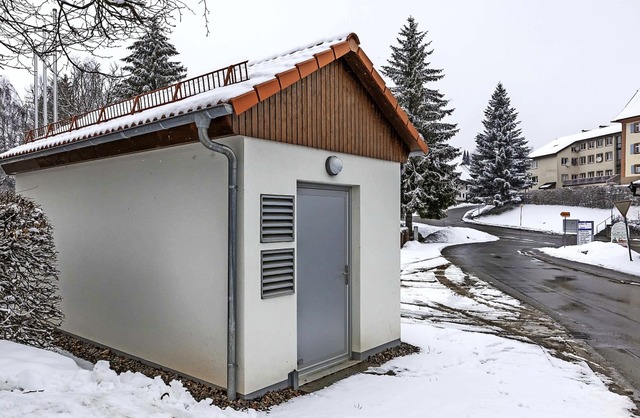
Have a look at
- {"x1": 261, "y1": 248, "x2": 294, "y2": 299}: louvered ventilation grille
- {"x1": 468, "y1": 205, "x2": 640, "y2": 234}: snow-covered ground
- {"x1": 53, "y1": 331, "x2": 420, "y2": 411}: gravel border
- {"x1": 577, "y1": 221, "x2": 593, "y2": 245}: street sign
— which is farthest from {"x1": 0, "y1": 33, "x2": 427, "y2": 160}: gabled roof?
{"x1": 468, "y1": 205, "x2": 640, "y2": 234}: snow-covered ground

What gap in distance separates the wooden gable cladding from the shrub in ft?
10.3

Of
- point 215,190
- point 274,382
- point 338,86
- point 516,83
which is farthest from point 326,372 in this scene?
point 516,83

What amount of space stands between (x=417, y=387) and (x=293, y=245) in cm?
210

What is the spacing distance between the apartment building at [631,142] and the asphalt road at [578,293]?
30373 millimetres

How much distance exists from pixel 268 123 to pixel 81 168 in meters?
3.63

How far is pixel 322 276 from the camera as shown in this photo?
5680 mm

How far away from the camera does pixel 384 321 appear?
254 inches

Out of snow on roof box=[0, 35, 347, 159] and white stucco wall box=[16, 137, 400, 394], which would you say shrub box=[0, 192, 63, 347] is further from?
snow on roof box=[0, 35, 347, 159]

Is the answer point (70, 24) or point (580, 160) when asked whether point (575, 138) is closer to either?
point (580, 160)

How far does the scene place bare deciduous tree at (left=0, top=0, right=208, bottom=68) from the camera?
465cm

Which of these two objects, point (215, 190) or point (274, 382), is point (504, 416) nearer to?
point (274, 382)

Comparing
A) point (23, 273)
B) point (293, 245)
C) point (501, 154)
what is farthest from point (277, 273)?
point (501, 154)

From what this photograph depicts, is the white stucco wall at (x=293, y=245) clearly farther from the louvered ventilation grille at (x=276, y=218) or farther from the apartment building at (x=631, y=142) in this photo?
the apartment building at (x=631, y=142)

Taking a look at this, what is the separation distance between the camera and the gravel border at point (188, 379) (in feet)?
14.8
